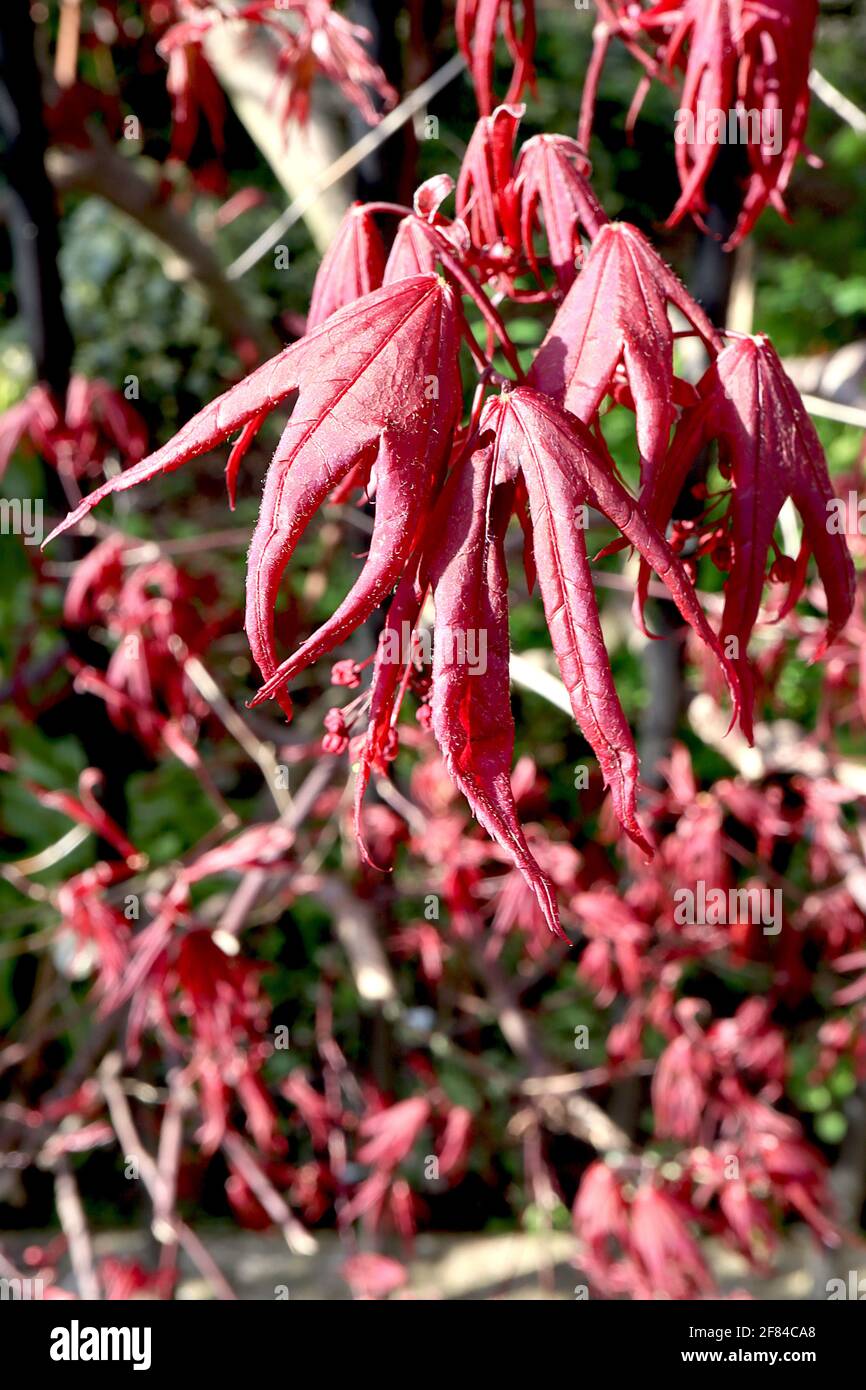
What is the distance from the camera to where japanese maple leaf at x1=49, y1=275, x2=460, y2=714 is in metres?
0.41

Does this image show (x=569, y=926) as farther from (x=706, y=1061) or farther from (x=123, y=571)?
(x=123, y=571)

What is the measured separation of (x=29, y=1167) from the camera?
2.02 metres

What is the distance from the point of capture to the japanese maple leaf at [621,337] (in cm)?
47

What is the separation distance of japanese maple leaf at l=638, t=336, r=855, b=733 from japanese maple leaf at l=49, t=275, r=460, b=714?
112mm

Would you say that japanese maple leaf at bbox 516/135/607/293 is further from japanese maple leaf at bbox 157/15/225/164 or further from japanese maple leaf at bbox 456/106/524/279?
japanese maple leaf at bbox 157/15/225/164

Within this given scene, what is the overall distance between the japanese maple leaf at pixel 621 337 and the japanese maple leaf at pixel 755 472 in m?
0.02

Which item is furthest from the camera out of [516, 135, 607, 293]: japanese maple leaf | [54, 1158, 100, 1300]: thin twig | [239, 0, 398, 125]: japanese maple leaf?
[54, 1158, 100, 1300]: thin twig

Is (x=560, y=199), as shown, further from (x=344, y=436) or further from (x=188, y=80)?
(x=188, y=80)

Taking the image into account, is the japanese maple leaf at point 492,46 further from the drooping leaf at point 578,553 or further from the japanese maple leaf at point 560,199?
the drooping leaf at point 578,553

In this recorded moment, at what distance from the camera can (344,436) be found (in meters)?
0.43

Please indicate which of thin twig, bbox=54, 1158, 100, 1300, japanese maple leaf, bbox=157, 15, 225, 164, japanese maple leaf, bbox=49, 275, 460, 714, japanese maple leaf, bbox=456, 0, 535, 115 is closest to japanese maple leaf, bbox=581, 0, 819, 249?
japanese maple leaf, bbox=456, 0, 535, 115

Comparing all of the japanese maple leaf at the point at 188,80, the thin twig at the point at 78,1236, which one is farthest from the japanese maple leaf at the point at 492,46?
the thin twig at the point at 78,1236

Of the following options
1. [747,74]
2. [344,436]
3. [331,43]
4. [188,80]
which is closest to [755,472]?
[344,436]
